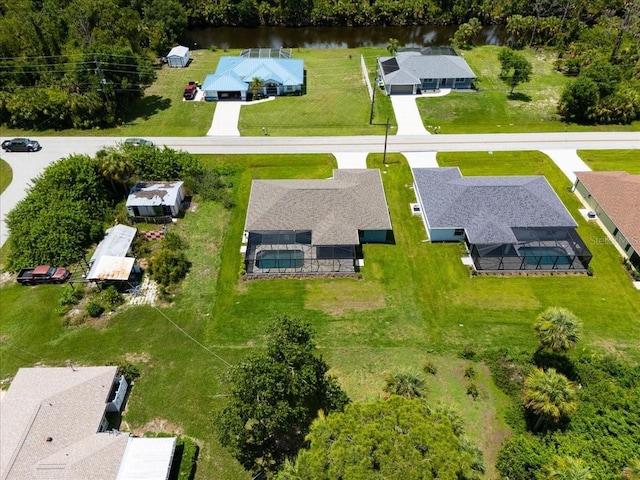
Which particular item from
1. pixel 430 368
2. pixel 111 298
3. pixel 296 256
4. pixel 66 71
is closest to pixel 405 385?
pixel 430 368

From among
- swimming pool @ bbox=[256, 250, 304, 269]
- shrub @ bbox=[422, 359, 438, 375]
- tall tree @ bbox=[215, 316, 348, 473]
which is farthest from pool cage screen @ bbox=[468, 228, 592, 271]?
tall tree @ bbox=[215, 316, 348, 473]

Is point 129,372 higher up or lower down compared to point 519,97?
lower down

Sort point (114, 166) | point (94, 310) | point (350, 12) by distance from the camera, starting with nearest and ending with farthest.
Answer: point (94, 310)
point (114, 166)
point (350, 12)

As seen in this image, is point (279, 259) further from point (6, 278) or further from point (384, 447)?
point (6, 278)

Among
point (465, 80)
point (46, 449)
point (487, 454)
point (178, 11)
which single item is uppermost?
point (178, 11)

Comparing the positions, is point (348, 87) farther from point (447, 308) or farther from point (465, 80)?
point (447, 308)

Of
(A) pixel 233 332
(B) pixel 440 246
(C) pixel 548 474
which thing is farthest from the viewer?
(B) pixel 440 246

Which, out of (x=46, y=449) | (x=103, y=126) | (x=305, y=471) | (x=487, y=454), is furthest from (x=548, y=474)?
(x=103, y=126)
